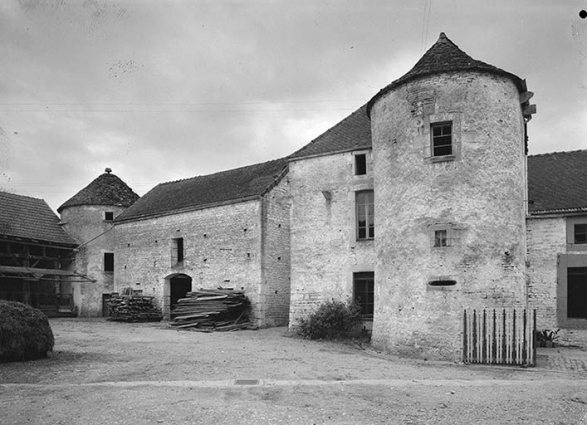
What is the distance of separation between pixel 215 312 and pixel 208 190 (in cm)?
725

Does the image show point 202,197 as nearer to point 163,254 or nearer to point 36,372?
point 163,254

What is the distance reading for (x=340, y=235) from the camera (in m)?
17.1

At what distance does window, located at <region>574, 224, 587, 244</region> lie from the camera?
53.0 feet

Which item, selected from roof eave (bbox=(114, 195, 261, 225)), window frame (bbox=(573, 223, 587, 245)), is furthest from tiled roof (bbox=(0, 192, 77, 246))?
window frame (bbox=(573, 223, 587, 245))

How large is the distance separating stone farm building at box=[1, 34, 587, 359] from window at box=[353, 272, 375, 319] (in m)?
0.04

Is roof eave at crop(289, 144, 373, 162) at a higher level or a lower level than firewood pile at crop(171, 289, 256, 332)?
higher

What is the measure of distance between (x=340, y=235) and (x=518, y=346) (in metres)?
7.24

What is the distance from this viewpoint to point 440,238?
12.4 m

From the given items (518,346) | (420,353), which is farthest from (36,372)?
(518,346)

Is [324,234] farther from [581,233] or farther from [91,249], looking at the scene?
[91,249]

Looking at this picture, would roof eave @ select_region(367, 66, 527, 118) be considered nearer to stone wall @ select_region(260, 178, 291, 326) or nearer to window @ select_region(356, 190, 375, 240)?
window @ select_region(356, 190, 375, 240)

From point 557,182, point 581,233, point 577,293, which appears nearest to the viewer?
point 577,293

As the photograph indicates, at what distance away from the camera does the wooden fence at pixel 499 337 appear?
11.3m

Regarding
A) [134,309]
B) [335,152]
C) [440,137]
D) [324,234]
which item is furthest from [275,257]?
[440,137]
